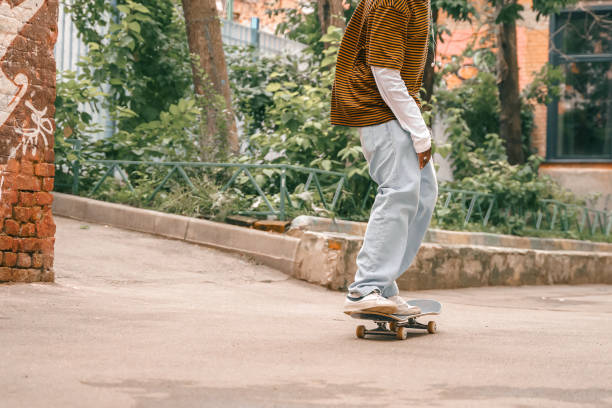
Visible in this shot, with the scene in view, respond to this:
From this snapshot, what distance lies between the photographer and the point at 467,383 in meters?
2.96

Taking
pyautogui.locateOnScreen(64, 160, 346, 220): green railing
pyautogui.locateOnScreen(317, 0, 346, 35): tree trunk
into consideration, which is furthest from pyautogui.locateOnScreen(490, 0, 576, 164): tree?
pyautogui.locateOnScreen(64, 160, 346, 220): green railing

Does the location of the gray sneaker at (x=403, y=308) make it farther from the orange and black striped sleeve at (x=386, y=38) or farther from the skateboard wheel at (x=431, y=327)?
the orange and black striped sleeve at (x=386, y=38)

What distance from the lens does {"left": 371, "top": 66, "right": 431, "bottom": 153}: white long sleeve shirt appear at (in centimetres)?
396

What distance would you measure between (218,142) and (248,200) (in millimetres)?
1079

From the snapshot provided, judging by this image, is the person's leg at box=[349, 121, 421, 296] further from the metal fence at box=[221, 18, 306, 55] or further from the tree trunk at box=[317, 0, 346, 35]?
the metal fence at box=[221, 18, 306, 55]

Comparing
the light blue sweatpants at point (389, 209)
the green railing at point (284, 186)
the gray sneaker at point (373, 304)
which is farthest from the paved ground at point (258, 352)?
the green railing at point (284, 186)

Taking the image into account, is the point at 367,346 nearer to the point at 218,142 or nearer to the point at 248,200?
the point at 248,200

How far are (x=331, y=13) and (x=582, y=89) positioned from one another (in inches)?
324

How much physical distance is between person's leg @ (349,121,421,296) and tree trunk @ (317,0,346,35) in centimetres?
589

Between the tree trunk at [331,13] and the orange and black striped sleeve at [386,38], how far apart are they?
18.7ft

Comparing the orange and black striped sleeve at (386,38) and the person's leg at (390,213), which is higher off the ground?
the orange and black striped sleeve at (386,38)

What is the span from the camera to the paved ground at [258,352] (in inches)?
106

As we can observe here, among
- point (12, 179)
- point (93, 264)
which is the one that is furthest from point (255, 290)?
point (12, 179)

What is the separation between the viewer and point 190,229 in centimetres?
776
